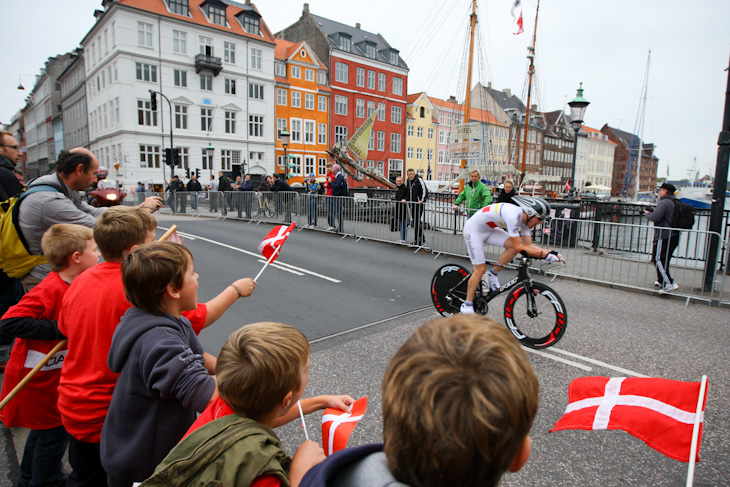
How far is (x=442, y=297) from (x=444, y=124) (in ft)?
226

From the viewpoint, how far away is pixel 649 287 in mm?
7988

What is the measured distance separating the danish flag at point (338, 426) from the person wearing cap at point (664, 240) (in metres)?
7.90

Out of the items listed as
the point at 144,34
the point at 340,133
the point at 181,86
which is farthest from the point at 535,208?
the point at 340,133

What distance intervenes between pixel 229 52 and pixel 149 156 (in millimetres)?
13834

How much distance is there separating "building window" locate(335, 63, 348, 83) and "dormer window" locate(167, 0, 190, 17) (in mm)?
17728

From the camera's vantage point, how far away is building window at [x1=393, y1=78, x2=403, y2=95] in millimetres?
60125

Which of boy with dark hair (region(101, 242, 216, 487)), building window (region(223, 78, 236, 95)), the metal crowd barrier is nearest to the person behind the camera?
boy with dark hair (region(101, 242, 216, 487))

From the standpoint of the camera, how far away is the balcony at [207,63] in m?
40.2

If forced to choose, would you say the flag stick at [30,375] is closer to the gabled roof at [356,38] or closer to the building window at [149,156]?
the building window at [149,156]

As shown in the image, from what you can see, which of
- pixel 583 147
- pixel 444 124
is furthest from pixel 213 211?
pixel 583 147

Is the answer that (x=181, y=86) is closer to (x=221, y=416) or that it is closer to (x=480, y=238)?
(x=480, y=238)

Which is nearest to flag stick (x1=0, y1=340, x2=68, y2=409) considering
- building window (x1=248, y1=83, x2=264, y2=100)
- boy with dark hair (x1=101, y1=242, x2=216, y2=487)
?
boy with dark hair (x1=101, y1=242, x2=216, y2=487)

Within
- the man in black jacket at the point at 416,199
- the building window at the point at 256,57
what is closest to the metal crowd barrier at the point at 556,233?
the man in black jacket at the point at 416,199

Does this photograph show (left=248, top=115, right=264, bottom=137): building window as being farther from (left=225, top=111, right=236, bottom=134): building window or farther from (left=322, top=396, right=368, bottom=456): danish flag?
(left=322, top=396, right=368, bottom=456): danish flag
